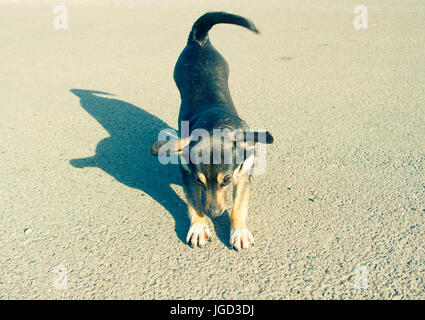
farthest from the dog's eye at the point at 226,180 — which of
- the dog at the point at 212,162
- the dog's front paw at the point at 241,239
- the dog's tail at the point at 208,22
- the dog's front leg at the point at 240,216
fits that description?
the dog's tail at the point at 208,22

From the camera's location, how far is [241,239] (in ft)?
9.18

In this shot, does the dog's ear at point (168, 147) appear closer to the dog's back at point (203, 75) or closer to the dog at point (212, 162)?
the dog at point (212, 162)

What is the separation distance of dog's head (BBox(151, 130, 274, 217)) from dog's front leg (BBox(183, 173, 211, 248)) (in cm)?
7

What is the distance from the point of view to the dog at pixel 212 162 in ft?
8.89

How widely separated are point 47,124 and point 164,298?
339 centimetres

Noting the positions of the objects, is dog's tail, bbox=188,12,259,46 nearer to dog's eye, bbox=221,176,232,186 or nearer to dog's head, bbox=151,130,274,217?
dog's head, bbox=151,130,274,217

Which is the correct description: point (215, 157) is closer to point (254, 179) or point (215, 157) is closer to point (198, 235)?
point (198, 235)

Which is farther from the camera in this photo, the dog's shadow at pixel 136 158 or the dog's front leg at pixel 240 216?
the dog's shadow at pixel 136 158

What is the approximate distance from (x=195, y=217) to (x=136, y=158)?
4.56 feet

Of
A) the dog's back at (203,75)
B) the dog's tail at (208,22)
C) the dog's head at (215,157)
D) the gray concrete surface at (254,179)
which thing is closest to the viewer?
the gray concrete surface at (254,179)

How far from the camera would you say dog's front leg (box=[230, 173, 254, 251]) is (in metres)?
2.80

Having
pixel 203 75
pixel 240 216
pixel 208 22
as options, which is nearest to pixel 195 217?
pixel 240 216
